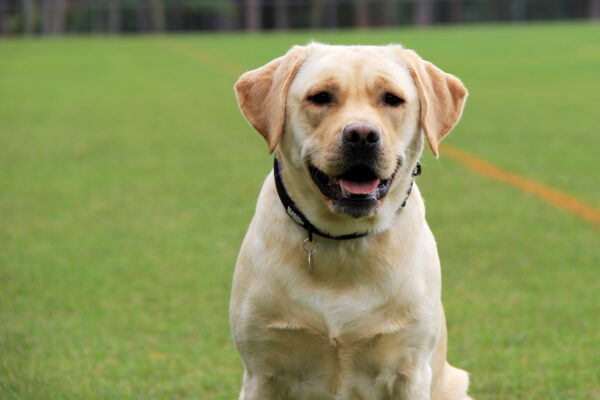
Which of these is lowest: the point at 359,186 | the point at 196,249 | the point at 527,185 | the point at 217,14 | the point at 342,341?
the point at 217,14

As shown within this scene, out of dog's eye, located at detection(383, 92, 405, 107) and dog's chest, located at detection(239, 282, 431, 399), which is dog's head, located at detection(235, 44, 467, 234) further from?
dog's chest, located at detection(239, 282, 431, 399)

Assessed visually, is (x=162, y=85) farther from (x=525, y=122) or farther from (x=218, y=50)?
(x=218, y=50)

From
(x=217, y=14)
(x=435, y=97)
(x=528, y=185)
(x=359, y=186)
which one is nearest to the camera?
(x=359, y=186)

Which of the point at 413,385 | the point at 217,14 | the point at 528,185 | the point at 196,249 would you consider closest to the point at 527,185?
the point at 528,185

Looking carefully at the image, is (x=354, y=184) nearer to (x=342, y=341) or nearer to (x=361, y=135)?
(x=361, y=135)

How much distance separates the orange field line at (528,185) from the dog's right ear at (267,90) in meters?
4.76

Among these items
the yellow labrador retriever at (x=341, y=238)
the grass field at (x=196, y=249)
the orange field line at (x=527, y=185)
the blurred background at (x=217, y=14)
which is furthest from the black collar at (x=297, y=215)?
the blurred background at (x=217, y=14)

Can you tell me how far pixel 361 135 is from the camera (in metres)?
3.13

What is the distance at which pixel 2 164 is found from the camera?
10492 mm

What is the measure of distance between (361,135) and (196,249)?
390 centimetres

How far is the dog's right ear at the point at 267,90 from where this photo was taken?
337 centimetres

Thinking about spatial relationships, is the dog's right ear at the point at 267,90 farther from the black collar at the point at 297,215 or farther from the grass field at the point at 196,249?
the grass field at the point at 196,249

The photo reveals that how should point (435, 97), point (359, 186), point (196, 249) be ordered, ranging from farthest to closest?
1. point (196, 249)
2. point (435, 97)
3. point (359, 186)

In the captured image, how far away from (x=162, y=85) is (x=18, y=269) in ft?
47.4
